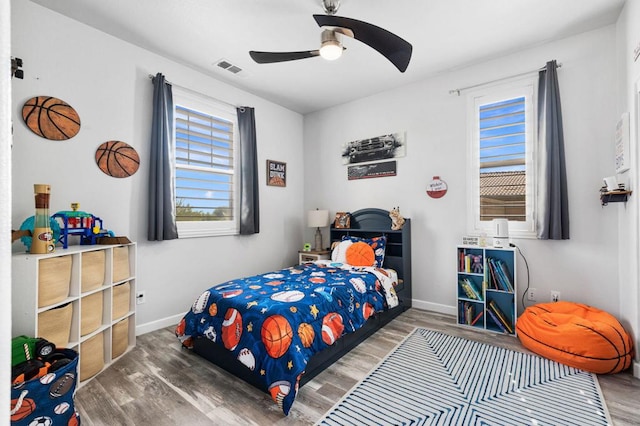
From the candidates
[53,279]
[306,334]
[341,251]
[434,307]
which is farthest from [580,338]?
[53,279]

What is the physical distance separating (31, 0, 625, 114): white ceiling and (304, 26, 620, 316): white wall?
0.33 metres

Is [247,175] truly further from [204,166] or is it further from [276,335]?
[276,335]

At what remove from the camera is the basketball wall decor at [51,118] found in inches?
97.3

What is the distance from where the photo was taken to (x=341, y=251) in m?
3.96

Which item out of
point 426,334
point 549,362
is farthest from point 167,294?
point 549,362

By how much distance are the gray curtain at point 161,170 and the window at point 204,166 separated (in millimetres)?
221

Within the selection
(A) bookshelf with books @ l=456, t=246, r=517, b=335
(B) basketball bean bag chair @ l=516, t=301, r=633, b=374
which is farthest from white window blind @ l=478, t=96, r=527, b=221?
(B) basketball bean bag chair @ l=516, t=301, r=633, b=374

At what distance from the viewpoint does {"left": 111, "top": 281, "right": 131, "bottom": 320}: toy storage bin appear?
258 cm

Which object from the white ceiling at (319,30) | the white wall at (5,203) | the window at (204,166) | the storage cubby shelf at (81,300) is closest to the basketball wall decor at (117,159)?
the window at (204,166)

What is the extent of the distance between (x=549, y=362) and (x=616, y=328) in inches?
21.3

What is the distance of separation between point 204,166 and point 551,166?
3745 millimetres

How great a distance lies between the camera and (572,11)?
264 centimetres

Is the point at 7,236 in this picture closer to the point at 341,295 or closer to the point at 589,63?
the point at 341,295

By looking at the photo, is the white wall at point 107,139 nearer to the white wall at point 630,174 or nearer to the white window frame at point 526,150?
the white window frame at point 526,150
